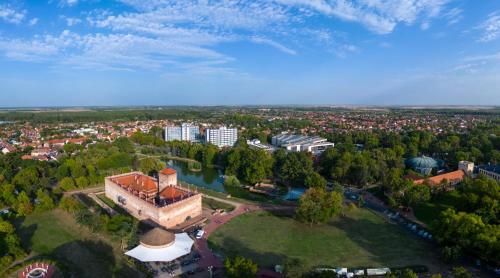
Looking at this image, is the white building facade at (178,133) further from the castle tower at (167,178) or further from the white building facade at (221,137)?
the castle tower at (167,178)

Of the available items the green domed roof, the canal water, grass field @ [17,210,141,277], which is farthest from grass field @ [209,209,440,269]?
the green domed roof

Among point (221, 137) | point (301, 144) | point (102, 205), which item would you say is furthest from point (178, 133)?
point (102, 205)

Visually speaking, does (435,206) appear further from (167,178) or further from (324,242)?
(167,178)

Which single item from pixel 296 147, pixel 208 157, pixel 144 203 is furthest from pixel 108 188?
pixel 296 147

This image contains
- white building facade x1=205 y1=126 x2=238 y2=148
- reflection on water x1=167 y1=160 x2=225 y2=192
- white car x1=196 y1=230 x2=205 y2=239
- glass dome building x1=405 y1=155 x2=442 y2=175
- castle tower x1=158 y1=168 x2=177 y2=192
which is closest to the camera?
white car x1=196 y1=230 x2=205 y2=239

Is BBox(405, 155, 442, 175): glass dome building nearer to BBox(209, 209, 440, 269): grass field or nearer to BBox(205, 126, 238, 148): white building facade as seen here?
BBox(209, 209, 440, 269): grass field

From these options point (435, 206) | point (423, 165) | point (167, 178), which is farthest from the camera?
point (423, 165)
